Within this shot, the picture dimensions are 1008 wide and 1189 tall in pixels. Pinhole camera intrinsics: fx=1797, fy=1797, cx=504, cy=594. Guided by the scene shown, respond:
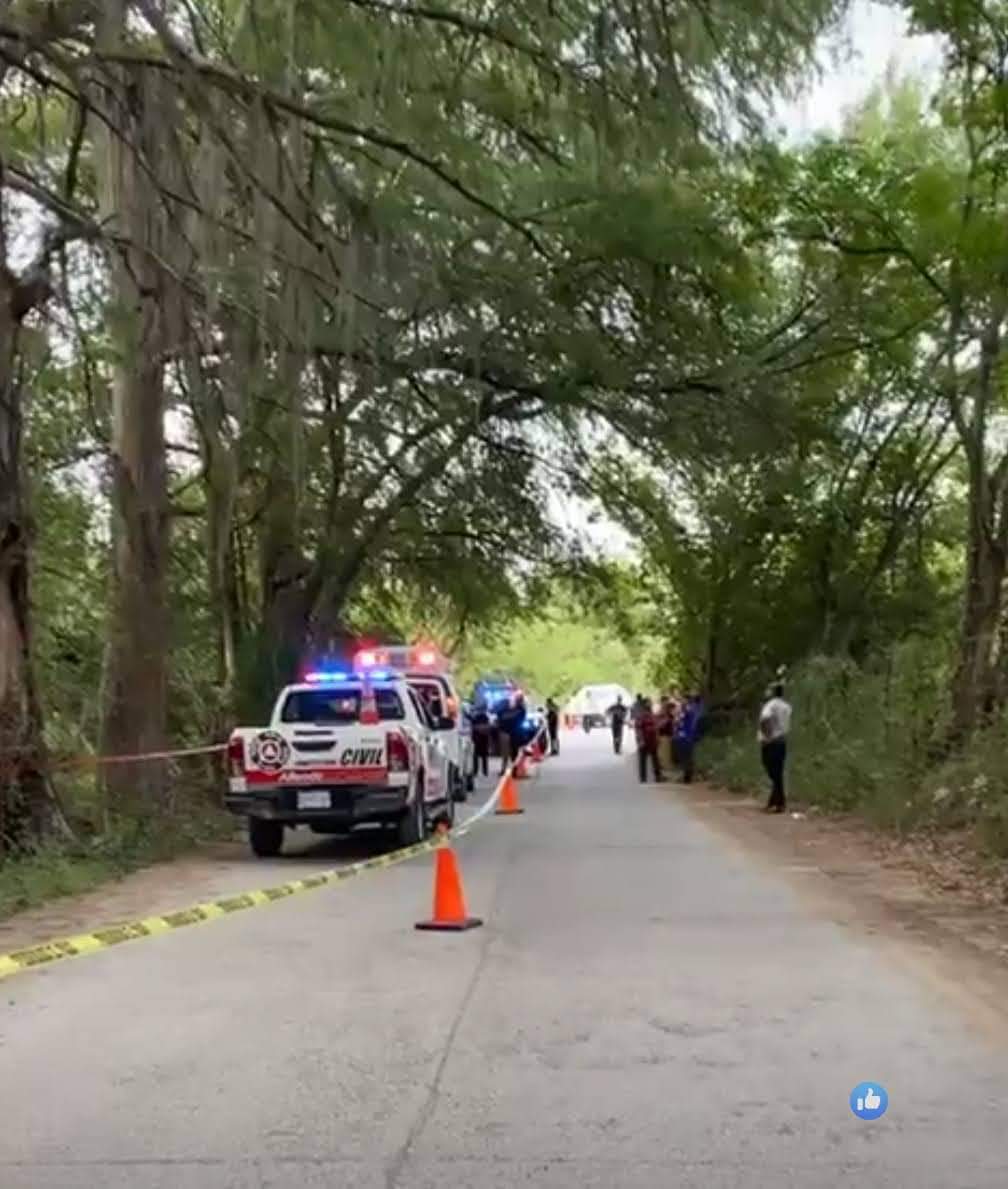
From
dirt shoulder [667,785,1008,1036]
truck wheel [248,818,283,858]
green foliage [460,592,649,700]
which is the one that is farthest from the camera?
green foliage [460,592,649,700]

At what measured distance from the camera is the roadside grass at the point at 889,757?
18281 millimetres

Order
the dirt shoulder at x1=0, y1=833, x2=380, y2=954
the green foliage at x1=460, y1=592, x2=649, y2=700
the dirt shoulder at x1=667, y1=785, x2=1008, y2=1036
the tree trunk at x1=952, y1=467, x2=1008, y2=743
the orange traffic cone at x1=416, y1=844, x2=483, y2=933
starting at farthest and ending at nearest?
the green foliage at x1=460, y1=592, x2=649, y2=700
the tree trunk at x1=952, y1=467, x2=1008, y2=743
the dirt shoulder at x1=0, y1=833, x2=380, y2=954
the orange traffic cone at x1=416, y1=844, x2=483, y2=933
the dirt shoulder at x1=667, y1=785, x2=1008, y2=1036

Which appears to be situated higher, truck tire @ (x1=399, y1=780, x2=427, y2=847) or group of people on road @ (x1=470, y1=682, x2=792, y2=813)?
group of people on road @ (x1=470, y1=682, x2=792, y2=813)

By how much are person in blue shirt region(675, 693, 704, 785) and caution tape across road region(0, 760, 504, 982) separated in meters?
20.2

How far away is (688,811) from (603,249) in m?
9.22

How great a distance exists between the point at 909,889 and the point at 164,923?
6702 millimetres

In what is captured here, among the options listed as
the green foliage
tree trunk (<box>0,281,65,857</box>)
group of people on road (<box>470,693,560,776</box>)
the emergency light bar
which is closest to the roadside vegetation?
tree trunk (<box>0,281,65,857</box>)

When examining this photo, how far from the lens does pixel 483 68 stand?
12922 millimetres

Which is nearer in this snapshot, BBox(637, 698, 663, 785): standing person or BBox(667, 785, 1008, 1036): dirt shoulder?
BBox(667, 785, 1008, 1036): dirt shoulder

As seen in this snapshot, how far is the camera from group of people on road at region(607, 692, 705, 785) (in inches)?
1462

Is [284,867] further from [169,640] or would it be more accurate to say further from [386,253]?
[386,253]

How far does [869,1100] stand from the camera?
6957 millimetres

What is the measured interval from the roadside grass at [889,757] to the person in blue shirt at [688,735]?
2.28 meters

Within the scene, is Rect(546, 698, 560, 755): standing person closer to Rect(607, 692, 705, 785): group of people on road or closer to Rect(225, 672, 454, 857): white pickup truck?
Rect(607, 692, 705, 785): group of people on road
